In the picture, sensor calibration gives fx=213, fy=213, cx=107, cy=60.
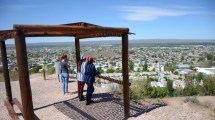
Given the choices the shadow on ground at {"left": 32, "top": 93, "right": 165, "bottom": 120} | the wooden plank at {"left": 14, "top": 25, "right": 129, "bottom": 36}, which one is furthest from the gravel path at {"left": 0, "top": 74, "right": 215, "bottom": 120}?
the wooden plank at {"left": 14, "top": 25, "right": 129, "bottom": 36}

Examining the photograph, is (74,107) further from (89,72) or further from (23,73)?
(23,73)

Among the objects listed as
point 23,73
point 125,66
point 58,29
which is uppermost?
point 58,29

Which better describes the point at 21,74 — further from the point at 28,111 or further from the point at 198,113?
the point at 198,113

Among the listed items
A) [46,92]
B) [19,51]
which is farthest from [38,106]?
[19,51]

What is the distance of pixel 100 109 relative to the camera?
6688 millimetres

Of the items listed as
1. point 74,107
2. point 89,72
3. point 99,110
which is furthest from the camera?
point 74,107

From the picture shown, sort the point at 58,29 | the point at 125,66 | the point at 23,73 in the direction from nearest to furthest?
the point at 23,73
the point at 58,29
the point at 125,66

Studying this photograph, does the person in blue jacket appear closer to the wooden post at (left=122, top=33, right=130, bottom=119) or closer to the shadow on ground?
the shadow on ground

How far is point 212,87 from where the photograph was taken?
46.4ft

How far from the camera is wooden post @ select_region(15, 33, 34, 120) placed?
3691 millimetres

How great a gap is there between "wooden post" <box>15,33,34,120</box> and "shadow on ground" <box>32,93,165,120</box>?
2.31m

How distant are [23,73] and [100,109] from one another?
3.39 metres

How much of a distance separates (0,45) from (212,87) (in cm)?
1308

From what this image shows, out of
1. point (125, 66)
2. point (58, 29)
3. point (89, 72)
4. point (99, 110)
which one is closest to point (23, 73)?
point (58, 29)
